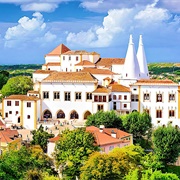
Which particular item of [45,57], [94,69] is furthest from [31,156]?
[45,57]

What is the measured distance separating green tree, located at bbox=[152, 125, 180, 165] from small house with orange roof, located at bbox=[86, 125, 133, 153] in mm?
2108

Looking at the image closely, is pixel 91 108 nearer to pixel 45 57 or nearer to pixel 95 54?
pixel 95 54

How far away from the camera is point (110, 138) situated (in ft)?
138

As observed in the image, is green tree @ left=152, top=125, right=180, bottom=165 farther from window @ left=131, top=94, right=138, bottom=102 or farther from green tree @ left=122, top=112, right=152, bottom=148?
window @ left=131, top=94, right=138, bottom=102

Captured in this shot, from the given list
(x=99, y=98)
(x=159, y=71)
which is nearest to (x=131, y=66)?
(x=99, y=98)

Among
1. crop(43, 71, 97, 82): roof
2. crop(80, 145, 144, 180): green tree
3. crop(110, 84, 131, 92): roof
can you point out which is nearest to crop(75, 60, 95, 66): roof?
crop(43, 71, 97, 82): roof

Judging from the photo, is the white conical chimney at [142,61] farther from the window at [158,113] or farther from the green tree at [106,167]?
the green tree at [106,167]

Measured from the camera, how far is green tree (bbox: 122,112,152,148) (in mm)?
48312

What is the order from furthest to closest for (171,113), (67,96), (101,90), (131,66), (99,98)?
(131,66) → (67,96) → (171,113) → (99,98) → (101,90)

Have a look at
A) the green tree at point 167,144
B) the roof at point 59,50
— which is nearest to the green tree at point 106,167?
the green tree at point 167,144

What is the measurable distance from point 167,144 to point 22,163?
13363 mm

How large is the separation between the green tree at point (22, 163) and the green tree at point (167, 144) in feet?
34.7

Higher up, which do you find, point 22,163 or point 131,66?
point 131,66

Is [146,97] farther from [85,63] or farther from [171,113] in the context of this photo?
[85,63]
